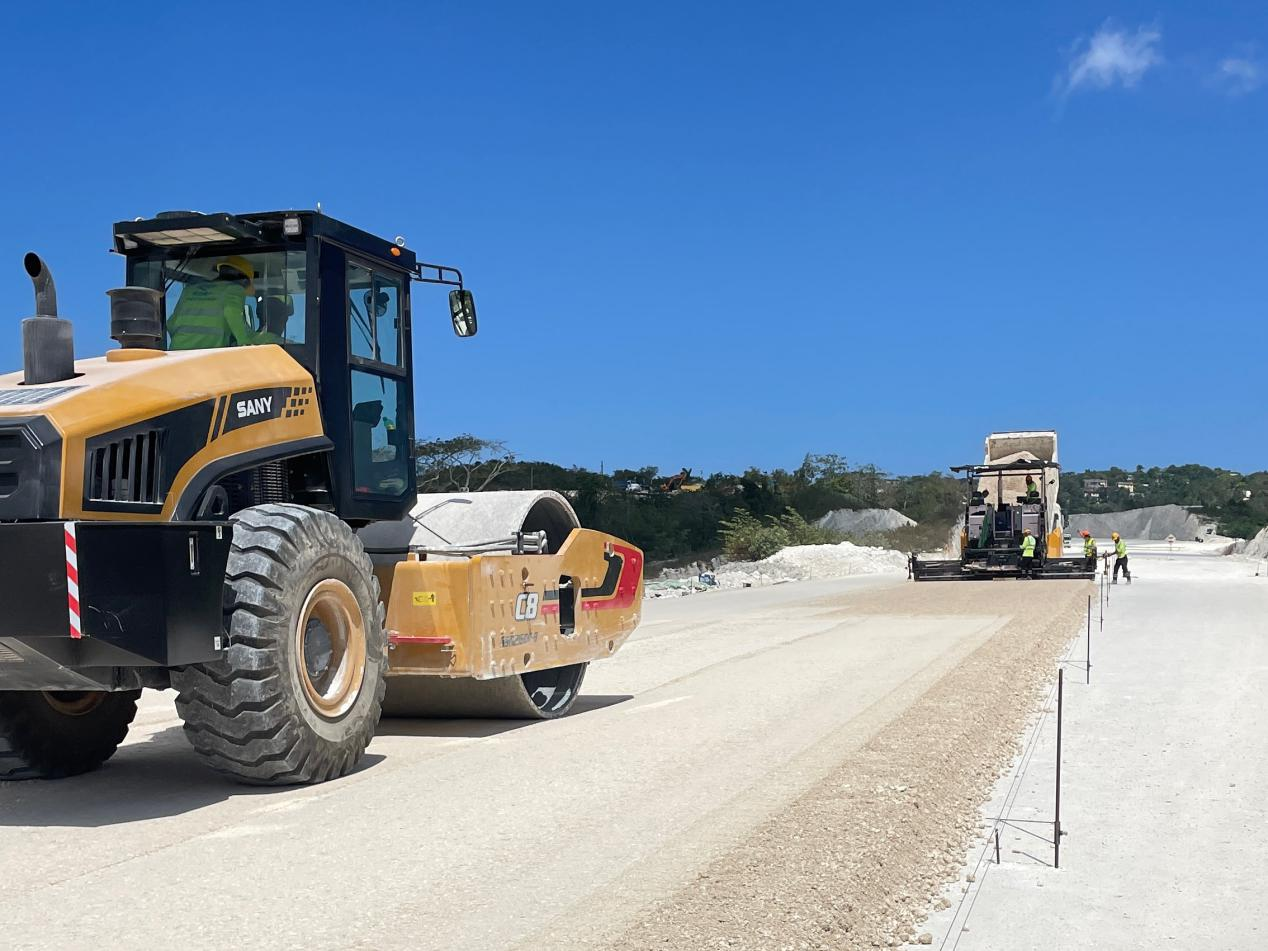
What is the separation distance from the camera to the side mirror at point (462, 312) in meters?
9.28

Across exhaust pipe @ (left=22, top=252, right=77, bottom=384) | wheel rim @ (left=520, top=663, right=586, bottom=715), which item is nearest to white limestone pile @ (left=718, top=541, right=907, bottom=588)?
wheel rim @ (left=520, top=663, right=586, bottom=715)

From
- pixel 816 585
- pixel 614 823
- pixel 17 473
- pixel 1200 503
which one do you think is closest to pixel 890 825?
pixel 614 823

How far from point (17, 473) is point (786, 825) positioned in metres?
3.93

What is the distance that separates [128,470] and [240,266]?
2.25 metres

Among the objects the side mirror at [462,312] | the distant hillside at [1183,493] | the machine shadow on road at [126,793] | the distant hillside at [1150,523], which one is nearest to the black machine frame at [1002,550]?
the side mirror at [462,312]

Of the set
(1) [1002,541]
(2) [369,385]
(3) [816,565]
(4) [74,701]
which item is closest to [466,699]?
(2) [369,385]

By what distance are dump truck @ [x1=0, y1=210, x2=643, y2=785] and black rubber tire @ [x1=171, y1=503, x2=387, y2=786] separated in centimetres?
1

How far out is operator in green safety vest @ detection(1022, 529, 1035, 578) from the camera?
3109 cm

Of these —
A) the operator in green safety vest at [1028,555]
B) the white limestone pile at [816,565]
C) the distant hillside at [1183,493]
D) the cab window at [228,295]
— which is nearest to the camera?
the cab window at [228,295]

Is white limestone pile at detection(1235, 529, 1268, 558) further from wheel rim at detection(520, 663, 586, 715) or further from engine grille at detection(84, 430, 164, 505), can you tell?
engine grille at detection(84, 430, 164, 505)

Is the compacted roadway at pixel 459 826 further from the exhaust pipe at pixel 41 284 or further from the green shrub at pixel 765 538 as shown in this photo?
the green shrub at pixel 765 538

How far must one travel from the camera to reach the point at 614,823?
21.1ft

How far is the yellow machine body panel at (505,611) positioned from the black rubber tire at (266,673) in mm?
1144

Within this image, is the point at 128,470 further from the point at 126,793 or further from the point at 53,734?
the point at 53,734
